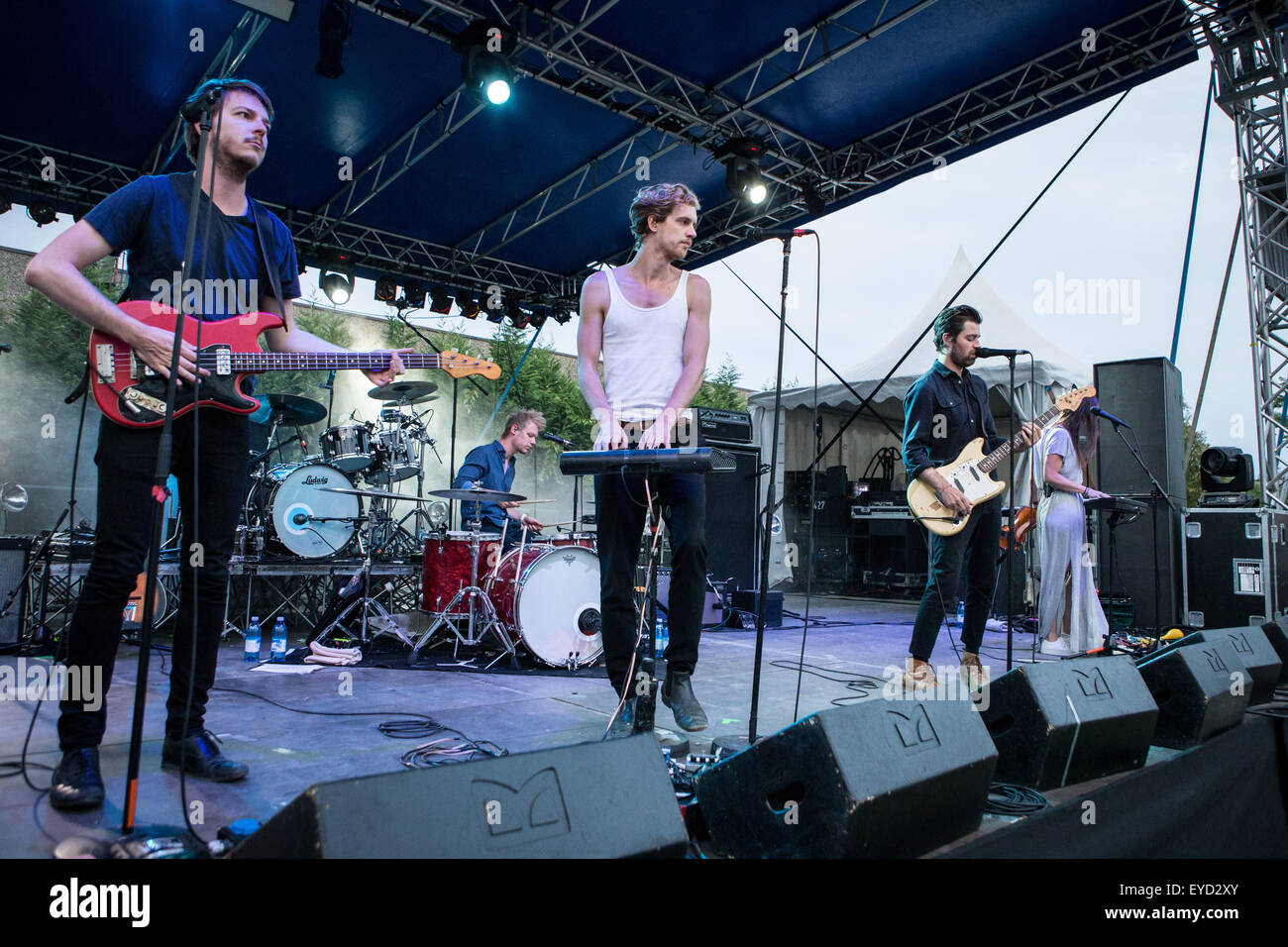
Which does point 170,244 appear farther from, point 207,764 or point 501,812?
point 501,812

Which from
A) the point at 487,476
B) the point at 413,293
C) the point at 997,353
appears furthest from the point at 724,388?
the point at 997,353

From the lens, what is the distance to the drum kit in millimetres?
4750

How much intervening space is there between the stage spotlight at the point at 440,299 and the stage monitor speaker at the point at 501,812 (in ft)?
29.7

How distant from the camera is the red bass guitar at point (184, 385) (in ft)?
6.64

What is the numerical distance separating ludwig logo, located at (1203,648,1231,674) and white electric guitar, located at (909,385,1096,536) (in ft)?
3.73

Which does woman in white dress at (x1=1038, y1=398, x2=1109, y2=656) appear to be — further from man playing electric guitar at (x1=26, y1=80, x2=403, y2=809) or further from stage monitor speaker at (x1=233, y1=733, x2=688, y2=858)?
stage monitor speaker at (x1=233, y1=733, x2=688, y2=858)

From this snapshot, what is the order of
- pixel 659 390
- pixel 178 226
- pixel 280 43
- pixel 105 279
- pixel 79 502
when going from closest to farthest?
pixel 178 226
pixel 659 390
pixel 280 43
pixel 79 502
pixel 105 279

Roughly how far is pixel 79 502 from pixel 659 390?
11227 mm

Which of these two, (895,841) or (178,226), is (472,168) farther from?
(895,841)

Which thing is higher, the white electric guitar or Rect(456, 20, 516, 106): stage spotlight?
Rect(456, 20, 516, 106): stage spotlight

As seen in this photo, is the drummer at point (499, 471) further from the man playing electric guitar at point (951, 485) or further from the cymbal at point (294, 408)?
the man playing electric guitar at point (951, 485)

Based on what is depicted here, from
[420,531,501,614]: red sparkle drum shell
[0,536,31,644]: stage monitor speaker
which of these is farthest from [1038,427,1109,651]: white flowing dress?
[0,536,31,644]: stage monitor speaker
